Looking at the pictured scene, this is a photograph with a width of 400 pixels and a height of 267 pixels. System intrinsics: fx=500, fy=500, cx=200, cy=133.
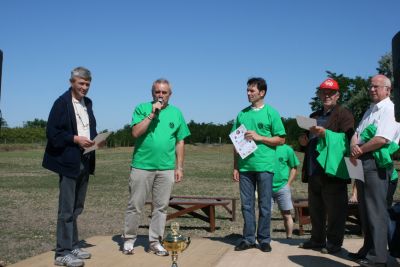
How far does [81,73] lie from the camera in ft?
16.9

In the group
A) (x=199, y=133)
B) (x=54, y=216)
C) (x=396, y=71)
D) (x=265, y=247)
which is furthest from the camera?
(x=199, y=133)

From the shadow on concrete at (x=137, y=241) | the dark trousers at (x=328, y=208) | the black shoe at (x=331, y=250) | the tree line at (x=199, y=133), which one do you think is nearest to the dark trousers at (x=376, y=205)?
the dark trousers at (x=328, y=208)

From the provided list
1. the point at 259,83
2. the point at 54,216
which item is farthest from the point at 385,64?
the point at 259,83

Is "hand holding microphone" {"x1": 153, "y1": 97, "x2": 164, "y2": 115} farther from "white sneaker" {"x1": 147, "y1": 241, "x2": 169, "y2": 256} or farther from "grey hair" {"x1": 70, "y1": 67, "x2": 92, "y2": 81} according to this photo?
"white sneaker" {"x1": 147, "y1": 241, "x2": 169, "y2": 256}

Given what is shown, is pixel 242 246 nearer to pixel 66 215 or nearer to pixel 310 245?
pixel 310 245

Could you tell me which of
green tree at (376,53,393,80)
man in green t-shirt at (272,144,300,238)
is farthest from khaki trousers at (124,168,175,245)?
green tree at (376,53,393,80)

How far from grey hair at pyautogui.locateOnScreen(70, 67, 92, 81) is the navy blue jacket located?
0.80 feet

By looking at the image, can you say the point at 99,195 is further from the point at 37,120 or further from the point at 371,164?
the point at 37,120

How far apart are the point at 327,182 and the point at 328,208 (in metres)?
0.29

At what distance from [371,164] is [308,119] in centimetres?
87

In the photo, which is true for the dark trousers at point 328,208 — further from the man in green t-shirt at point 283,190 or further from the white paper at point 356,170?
the man in green t-shirt at point 283,190

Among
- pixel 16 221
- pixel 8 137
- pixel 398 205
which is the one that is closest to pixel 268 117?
pixel 398 205

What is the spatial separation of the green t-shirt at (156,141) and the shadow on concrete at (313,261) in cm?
165

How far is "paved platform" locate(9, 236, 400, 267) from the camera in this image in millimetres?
4984
